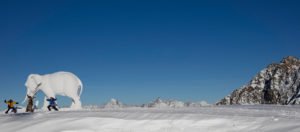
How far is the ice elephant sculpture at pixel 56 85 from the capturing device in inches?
680

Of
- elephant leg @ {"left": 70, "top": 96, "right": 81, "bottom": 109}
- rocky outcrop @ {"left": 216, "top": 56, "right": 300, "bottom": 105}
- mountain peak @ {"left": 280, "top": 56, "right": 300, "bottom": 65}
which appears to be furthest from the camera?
mountain peak @ {"left": 280, "top": 56, "right": 300, "bottom": 65}

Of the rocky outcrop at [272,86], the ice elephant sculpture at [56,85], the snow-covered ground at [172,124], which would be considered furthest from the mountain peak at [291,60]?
the snow-covered ground at [172,124]

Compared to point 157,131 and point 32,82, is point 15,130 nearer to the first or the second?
point 157,131

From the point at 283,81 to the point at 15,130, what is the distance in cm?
5955

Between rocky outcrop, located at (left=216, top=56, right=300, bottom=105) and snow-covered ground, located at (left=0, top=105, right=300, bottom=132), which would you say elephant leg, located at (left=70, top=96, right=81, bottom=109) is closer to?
snow-covered ground, located at (left=0, top=105, right=300, bottom=132)

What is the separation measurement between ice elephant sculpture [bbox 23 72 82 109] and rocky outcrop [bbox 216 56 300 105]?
4333cm

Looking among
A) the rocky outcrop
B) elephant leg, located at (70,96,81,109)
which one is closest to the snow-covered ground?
elephant leg, located at (70,96,81,109)

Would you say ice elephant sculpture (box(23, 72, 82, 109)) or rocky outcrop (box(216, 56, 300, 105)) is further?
rocky outcrop (box(216, 56, 300, 105))

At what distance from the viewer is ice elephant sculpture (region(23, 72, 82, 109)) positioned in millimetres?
17266

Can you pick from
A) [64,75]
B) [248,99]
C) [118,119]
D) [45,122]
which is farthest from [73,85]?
[248,99]

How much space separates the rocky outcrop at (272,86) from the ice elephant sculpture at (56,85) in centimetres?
4333

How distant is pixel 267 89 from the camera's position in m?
62.1

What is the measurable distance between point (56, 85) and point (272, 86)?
178 feet

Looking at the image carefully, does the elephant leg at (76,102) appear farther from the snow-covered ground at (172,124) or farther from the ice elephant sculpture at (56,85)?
the snow-covered ground at (172,124)
